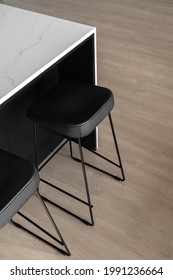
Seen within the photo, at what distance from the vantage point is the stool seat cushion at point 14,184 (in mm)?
1387

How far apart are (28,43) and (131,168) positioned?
99 cm

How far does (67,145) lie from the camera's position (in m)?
2.48

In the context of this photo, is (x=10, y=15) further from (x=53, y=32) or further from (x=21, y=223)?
(x=21, y=223)

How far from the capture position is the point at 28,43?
1764 mm

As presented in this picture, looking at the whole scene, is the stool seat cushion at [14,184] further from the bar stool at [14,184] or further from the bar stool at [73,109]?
the bar stool at [73,109]

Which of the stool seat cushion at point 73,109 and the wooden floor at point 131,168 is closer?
Answer: the stool seat cushion at point 73,109

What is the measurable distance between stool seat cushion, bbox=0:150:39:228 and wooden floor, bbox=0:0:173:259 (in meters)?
0.58

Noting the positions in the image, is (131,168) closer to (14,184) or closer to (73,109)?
(73,109)

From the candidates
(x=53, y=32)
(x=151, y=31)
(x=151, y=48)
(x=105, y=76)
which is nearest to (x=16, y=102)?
(x=53, y=32)

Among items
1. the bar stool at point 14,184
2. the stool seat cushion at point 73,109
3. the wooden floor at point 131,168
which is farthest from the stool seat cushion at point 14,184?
the wooden floor at point 131,168

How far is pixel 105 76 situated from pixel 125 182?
1.18 m

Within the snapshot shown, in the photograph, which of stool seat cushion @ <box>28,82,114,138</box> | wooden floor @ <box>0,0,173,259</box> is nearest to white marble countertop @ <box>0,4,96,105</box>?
stool seat cushion @ <box>28,82,114,138</box>

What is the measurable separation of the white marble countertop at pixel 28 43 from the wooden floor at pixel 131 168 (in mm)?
847

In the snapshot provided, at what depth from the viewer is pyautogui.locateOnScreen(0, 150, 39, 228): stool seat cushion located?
139 centimetres
